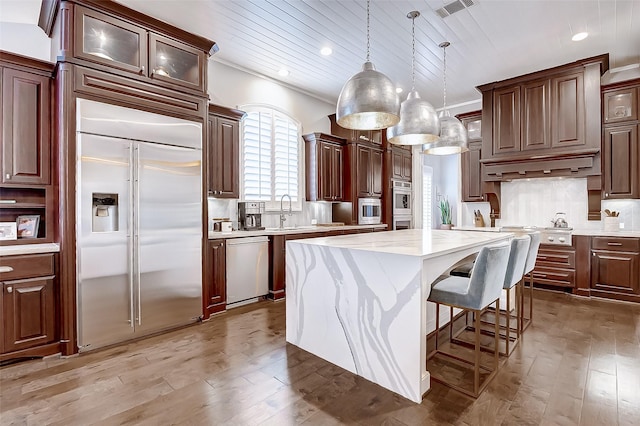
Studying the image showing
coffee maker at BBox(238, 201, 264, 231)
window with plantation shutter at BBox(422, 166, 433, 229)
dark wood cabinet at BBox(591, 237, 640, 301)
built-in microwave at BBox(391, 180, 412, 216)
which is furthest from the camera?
window with plantation shutter at BBox(422, 166, 433, 229)

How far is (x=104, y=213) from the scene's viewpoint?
2.83 metres

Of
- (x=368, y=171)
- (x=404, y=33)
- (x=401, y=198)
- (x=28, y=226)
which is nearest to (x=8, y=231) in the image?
(x=28, y=226)

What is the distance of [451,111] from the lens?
636 cm

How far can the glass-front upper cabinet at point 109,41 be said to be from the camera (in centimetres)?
265

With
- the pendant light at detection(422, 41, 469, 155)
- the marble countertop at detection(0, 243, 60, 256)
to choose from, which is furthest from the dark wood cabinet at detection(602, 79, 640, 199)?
the marble countertop at detection(0, 243, 60, 256)

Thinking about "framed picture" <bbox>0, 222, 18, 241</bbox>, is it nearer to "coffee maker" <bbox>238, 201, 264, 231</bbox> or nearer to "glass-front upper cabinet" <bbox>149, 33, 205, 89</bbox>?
"glass-front upper cabinet" <bbox>149, 33, 205, 89</bbox>

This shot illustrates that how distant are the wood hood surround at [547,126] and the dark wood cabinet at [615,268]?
59 centimetres

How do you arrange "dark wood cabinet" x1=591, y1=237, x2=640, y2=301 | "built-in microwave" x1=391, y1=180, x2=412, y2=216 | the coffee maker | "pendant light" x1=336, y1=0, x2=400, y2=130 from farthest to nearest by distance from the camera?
"built-in microwave" x1=391, y1=180, x2=412, y2=216 < the coffee maker < "dark wood cabinet" x1=591, y1=237, x2=640, y2=301 < "pendant light" x1=336, y1=0, x2=400, y2=130

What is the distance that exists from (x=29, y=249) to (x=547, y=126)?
6016 millimetres

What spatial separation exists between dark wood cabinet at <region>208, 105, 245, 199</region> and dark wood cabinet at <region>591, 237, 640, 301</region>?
475 centimetres

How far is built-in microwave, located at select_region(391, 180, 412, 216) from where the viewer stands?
6.36m

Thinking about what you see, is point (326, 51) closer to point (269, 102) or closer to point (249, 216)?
point (269, 102)

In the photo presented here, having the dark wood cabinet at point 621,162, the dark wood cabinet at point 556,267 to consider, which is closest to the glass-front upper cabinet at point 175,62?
the dark wood cabinet at point 556,267

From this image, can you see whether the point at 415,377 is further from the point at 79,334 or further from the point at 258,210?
the point at 258,210
